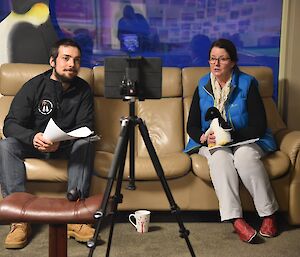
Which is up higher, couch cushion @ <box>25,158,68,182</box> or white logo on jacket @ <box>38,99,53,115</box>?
white logo on jacket @ <box>38,99,53,115</box>

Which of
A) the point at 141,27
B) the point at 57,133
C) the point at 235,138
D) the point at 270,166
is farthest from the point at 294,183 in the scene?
the point at 141,27

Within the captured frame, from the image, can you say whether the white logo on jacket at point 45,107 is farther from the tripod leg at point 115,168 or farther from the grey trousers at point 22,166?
the tripod leg at point 115,168

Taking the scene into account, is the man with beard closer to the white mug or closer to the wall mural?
the white mug

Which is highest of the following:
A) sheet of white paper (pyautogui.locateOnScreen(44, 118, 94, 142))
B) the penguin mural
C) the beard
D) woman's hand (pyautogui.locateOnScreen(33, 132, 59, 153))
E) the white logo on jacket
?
the penguin mural

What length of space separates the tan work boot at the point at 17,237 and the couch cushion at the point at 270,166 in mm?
1009

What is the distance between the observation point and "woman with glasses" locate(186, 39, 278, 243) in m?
2.44

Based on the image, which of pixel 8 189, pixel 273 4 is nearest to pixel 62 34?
pixel 8 189

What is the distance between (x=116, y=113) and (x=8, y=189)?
0.96 metres

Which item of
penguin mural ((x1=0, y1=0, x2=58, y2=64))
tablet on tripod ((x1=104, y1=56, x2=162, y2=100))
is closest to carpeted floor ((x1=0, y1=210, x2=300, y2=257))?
tablet on tripod ((x1=104, y1=56, x2=162, y2=100))

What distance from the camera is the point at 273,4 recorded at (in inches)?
133

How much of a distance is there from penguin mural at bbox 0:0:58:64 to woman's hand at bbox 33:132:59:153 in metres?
1.15

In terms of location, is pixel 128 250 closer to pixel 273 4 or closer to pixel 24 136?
pixel 24 136

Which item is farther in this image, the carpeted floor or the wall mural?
the wall mural

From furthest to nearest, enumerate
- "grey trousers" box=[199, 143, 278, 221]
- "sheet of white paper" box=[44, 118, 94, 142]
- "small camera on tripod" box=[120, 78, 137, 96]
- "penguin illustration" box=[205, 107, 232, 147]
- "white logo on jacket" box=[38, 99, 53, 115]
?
1. "white logo on jacket" box=[38, 99, 53, 115]
2. "penguin illustration" box=[205, 107, 232, 147]
3. "grey trousers" box=[199, 143, 278, 221]
4. "sheet of white paper" box=[44, 118, 94, 142]
5. "small camera on tripod" box=[120, 78, 137, 96]
